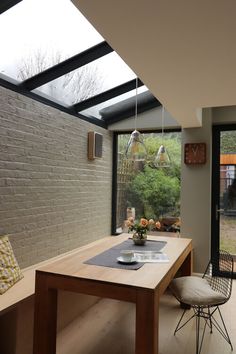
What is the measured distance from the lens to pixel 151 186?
4730 mm

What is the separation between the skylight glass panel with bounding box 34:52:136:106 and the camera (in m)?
3.29

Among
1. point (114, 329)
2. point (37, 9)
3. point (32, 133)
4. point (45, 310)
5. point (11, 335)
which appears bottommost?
point (114, 329)

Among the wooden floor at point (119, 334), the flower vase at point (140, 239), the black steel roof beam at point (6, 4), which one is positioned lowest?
the wooden floor at point (119, 334)

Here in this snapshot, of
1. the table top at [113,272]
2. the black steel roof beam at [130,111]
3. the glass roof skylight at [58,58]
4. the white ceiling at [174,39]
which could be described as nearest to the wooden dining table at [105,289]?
the table top at [113,272]

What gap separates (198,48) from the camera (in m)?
1.85

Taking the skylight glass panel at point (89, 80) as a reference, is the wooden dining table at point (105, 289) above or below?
below

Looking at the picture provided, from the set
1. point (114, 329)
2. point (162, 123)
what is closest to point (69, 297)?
point (114, 329)

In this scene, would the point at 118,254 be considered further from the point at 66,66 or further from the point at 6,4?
the point at 6,4

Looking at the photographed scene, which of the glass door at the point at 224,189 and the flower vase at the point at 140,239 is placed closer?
the flower vase at the point at 140,239

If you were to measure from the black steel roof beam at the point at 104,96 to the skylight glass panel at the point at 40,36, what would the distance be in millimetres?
971

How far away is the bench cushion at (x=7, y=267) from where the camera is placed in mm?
2381

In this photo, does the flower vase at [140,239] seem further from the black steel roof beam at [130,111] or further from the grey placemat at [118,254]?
the black steel roof beam at [130,111]

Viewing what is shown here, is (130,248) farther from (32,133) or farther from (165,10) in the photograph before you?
(165,10)

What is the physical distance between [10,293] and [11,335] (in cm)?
30
